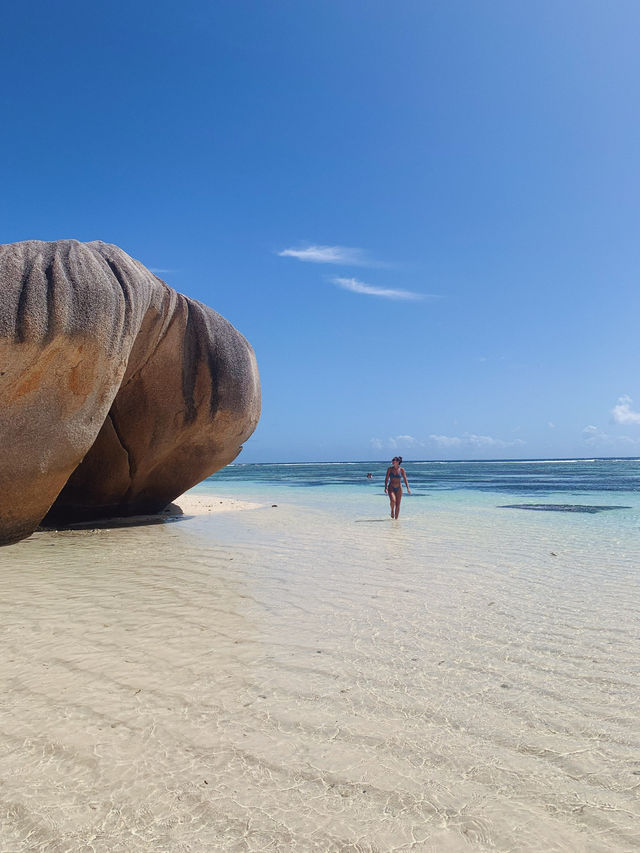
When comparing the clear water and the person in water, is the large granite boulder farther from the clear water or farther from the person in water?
the clear water

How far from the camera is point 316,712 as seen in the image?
9.30 ft

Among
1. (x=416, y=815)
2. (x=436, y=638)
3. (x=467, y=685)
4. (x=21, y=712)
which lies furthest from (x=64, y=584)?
(x=416, y=815)

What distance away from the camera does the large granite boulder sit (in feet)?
21.1

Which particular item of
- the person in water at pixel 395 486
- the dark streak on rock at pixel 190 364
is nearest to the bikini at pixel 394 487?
the person in water at pixel 395 486

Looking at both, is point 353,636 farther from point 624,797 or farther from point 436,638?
point 624,797

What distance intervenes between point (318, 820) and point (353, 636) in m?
1.95

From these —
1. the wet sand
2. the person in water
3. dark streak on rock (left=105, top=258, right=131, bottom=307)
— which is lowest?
the wet sand

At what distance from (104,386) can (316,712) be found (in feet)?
18.2

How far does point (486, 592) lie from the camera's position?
5297 millimetres

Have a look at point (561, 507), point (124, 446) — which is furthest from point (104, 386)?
point (561, 507)

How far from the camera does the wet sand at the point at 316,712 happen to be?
6.64 ft

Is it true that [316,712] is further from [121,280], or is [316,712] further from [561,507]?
[561,507]

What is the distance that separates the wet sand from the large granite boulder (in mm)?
1661

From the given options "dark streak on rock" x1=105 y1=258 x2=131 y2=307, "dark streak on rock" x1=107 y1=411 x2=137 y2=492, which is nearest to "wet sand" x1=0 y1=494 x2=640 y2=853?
"dark streak on rock" x1=105 y1=258 x2=131 y2=307
